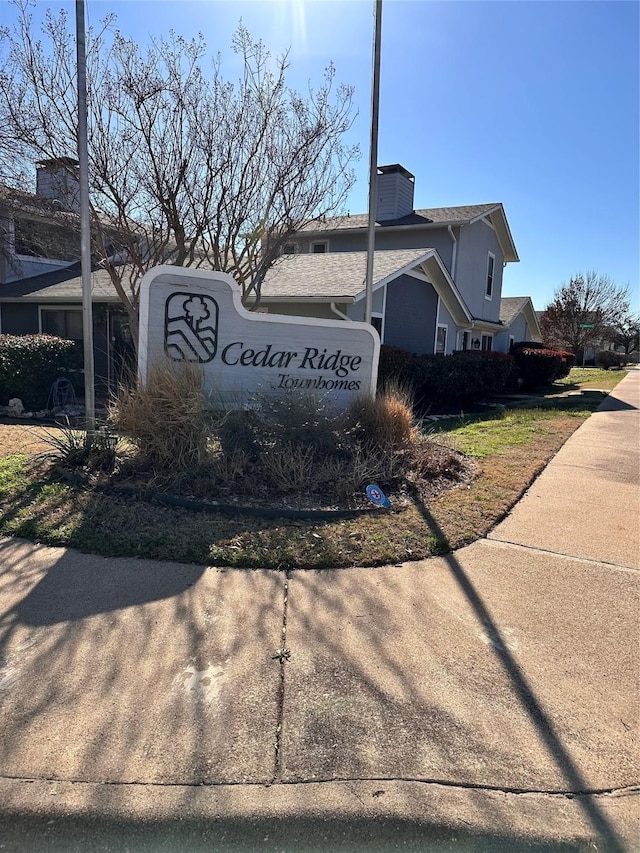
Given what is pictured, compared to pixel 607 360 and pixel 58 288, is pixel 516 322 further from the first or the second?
pixel 58 288

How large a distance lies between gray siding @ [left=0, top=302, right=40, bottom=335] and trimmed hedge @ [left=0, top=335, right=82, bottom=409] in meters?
6.05

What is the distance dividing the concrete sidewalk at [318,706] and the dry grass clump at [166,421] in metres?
1.77

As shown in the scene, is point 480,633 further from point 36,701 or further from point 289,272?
point 289,272

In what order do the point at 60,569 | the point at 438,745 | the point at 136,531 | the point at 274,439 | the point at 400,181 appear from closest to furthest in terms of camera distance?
1. the point at 438,745
2. the point at 60,569
3. the point at 136,531
4. the point at 274,439
5. the point at 400,181

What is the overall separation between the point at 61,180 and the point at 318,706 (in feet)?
35.4

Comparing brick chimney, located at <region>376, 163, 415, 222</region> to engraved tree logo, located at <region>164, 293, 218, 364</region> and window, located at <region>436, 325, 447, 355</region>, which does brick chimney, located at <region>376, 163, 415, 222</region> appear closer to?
window, located at <region>436, 325, 447, 355</region>

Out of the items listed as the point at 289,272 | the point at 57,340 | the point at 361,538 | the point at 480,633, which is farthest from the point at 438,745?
the point at 289,272

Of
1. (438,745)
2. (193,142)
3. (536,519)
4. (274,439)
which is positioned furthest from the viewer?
(193,142)

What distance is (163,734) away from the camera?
2.43m

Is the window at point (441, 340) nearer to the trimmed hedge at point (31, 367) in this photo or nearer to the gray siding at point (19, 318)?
the trimmed hedge at point (31, 367)

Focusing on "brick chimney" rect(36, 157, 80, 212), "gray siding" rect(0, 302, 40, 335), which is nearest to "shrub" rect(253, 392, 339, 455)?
"brick chimney" rect(36, 157, 80, 212)

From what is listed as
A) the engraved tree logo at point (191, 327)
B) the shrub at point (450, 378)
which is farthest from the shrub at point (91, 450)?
the shrub at point (450, 378)

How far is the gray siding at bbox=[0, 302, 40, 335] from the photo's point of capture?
57.1ft

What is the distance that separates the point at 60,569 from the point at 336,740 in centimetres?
250
